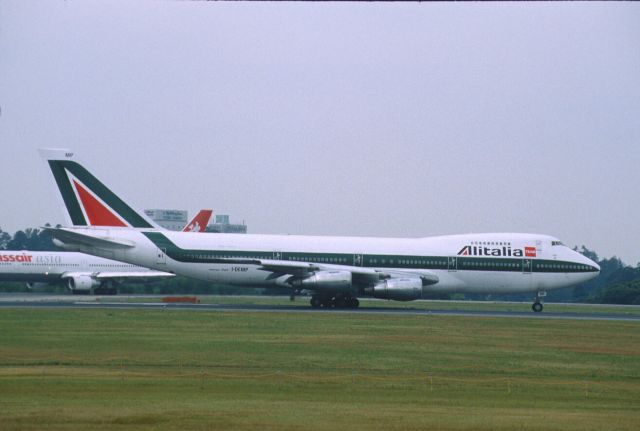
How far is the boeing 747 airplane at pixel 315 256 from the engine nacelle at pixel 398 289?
0.06m

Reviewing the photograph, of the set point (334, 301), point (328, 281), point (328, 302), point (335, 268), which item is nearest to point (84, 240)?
point (328, 281)

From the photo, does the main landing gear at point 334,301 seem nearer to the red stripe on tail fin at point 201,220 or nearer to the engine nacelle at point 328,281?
the engine nacelle at point 328,281

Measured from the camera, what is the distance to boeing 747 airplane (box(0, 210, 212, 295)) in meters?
94.5

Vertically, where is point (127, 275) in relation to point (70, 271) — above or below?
below

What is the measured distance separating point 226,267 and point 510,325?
20.0 m

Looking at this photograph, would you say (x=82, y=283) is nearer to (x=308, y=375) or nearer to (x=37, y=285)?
(x=37, y=285)

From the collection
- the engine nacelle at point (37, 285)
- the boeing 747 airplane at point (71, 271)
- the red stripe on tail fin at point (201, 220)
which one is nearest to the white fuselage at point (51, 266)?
the boeing 747 airplane at point (71, 271)

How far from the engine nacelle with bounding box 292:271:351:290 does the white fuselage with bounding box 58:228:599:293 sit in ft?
5.66

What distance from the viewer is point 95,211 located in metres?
62.7

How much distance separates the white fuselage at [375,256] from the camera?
61.3m

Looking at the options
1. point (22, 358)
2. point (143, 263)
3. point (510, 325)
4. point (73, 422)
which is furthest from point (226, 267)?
point (73, 422)

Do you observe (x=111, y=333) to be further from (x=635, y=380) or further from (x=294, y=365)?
(x=635, y=380)

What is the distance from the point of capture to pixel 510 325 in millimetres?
50281

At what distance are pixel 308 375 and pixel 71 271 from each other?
240ft
